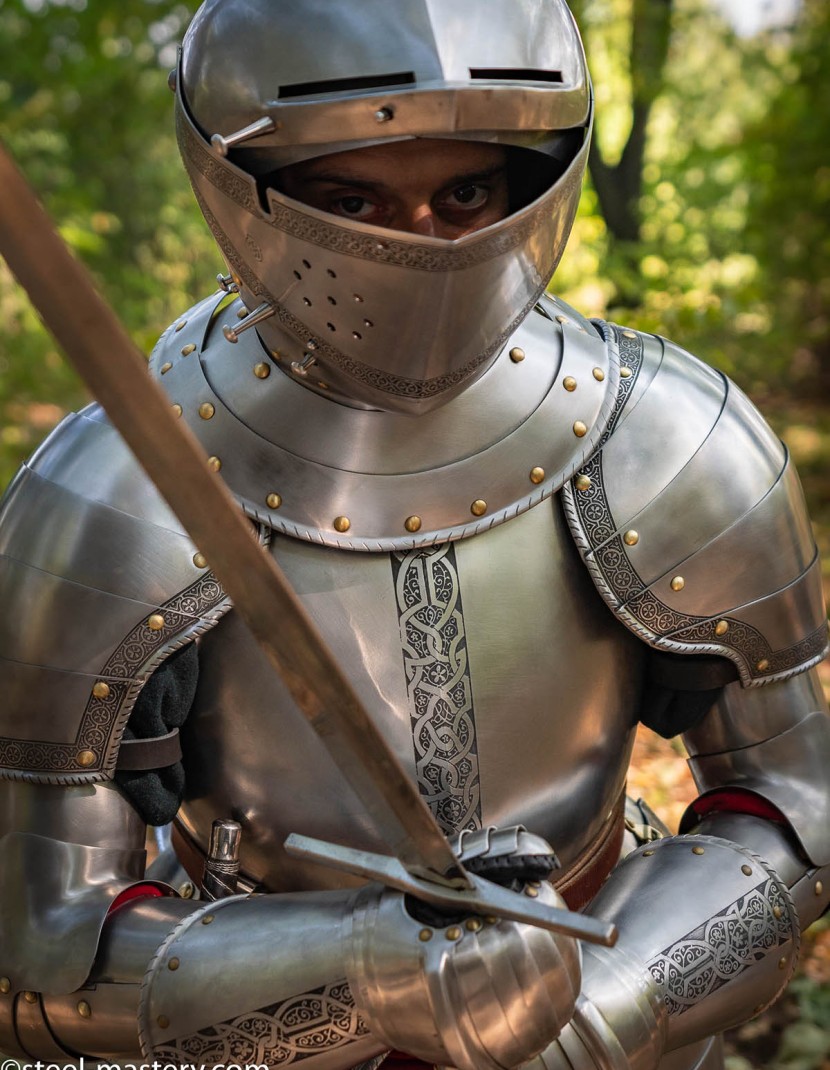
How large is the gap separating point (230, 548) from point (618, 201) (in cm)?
665

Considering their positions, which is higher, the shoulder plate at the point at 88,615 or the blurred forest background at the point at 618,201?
the shoulder plate at the point at 88,615

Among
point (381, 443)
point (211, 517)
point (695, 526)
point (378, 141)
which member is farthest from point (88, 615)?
point (695, 526)

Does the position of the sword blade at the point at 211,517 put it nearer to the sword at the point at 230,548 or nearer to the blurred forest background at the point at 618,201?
the sword at the point at 230,548

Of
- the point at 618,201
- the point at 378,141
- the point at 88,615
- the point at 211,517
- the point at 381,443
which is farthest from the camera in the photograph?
the point at 618,201

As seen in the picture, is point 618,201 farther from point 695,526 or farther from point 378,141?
point 378,141

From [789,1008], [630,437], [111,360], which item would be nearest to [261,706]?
[630,437]

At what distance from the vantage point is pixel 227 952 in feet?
5.01

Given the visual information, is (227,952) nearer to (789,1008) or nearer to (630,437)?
(630,437)

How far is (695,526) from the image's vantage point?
5.92ft

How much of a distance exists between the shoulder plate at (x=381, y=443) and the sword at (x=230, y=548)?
0.46 meters

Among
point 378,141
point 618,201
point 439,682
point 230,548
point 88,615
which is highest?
point 378,141

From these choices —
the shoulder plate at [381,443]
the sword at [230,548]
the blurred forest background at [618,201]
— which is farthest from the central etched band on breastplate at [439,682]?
the blurred forest background at [618,201]

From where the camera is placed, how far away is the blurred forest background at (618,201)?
573 cm

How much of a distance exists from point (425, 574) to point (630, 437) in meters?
0.36
